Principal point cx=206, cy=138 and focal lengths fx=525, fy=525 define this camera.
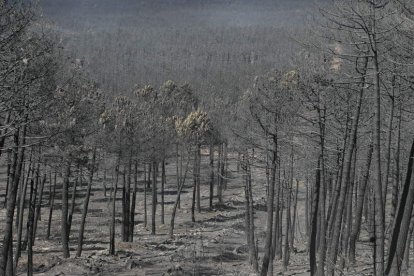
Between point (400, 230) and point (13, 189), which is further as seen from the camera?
point (13, 189)

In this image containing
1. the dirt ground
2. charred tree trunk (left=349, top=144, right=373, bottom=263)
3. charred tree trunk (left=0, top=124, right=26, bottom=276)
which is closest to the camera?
charred tree trunk (left=0, top=124, right=26, bottom=276)

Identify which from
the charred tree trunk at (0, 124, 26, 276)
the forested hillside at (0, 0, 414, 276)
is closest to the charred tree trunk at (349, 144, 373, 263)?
the forested hillside at (0, 0, 414, 276)

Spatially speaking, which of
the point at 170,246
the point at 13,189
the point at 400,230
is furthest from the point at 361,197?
the point at 170,246

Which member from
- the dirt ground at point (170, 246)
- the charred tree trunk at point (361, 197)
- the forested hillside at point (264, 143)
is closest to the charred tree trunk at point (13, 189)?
the forested hillside at point (264, 143)

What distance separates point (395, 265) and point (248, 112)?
1120 cm

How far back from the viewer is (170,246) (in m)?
31.7

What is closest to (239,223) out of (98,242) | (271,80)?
A: (98,242)

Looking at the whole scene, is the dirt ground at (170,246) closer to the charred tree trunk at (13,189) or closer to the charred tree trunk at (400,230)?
the charred tree trunk at (400,230)

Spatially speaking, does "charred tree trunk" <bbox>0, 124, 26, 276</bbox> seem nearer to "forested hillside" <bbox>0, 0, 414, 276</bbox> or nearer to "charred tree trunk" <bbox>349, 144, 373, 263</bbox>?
"forested hillside" <bbox>0, 0, 414, 276</bbox>

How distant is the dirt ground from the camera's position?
76.6 feet

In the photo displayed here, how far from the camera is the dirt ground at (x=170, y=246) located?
2336 cm

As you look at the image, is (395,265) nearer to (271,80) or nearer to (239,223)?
(271,80)

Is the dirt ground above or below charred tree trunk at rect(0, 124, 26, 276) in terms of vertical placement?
below

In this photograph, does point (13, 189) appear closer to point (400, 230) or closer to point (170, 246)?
point (400, 230)
